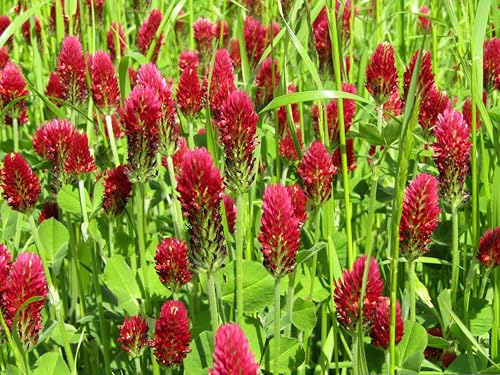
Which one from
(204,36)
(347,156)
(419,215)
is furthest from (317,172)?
(204,36)

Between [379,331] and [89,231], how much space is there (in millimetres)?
819

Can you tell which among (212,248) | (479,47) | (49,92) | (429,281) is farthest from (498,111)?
(49,92)

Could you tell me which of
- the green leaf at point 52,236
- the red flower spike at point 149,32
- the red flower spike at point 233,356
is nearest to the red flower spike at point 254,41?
the red flower spike at point 149,32

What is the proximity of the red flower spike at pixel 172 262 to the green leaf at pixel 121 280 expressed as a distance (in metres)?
0.22

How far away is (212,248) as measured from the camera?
58.2 inches

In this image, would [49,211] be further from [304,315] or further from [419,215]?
[419,215]

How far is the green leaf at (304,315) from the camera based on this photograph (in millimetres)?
1717

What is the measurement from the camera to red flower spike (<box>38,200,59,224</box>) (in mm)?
2240

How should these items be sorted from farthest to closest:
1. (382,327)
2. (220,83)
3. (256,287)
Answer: (220,83) → (256,287) → (382,327)

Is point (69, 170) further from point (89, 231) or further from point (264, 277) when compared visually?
point (264, 277)

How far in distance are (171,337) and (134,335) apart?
0.20 m

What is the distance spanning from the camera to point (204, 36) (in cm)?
287

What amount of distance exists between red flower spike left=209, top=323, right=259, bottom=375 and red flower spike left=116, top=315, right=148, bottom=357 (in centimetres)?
62


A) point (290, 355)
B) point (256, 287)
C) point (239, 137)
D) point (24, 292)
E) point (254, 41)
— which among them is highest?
point (254, 41)
